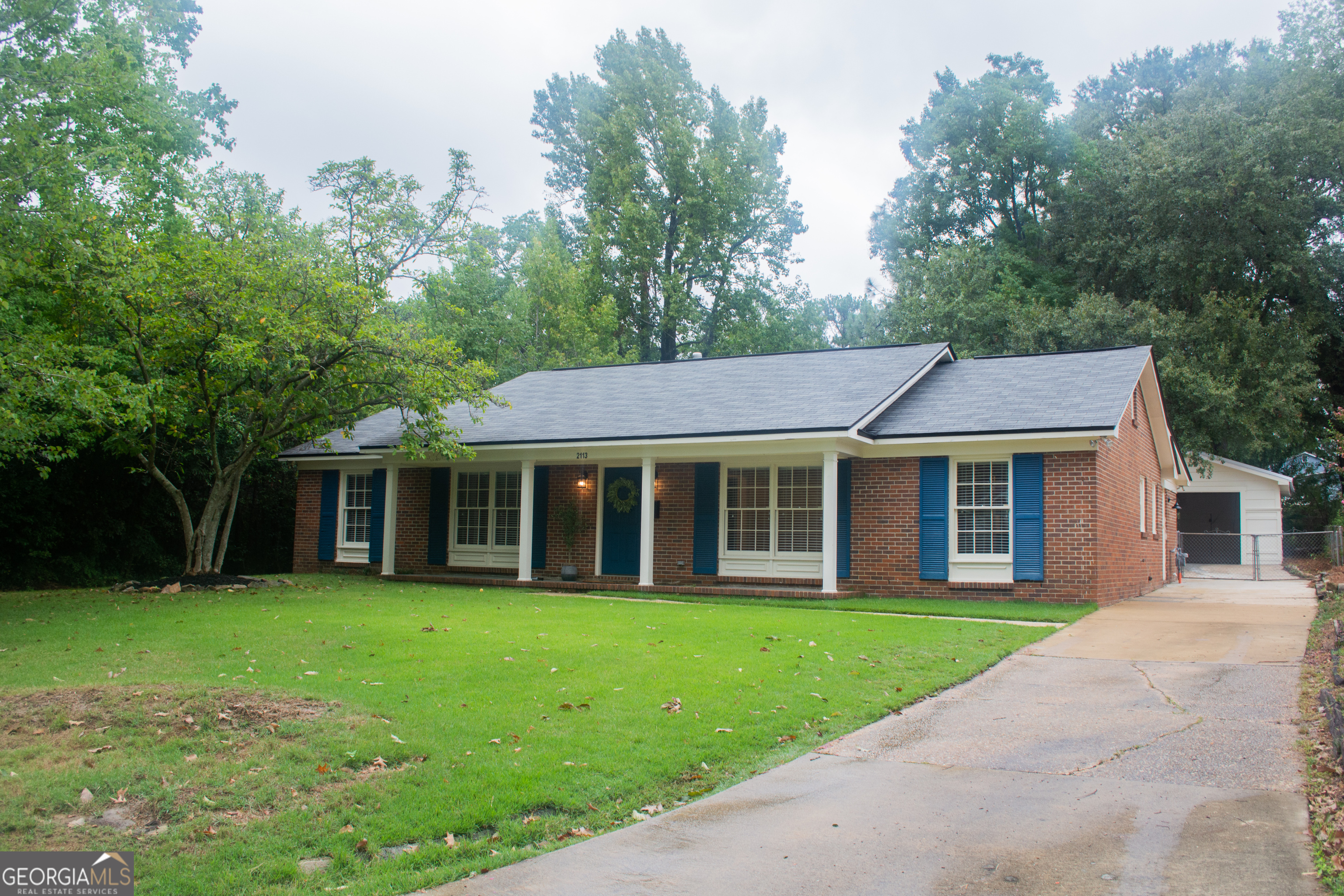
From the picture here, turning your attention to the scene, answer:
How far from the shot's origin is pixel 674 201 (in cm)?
3931

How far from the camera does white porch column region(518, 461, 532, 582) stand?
17.4m

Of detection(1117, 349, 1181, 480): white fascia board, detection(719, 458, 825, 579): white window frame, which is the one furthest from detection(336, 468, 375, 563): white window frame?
detection(1117, 349, 1181, 480): white fascia board

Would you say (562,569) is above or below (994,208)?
below

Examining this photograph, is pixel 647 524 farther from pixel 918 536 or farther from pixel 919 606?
pixel 919 606

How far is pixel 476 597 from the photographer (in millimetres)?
14625

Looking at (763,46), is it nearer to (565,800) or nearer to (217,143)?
(217,143)

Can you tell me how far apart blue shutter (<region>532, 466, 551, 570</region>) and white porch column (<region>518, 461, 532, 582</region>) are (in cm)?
44

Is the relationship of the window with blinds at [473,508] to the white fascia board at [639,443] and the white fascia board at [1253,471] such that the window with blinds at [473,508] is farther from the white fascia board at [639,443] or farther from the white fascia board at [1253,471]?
the white fascia board at [1253,471]

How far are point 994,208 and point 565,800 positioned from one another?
142ft

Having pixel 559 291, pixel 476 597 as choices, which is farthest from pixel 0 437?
pixel 559 291

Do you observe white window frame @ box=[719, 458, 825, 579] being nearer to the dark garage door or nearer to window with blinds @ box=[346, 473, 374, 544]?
window with blinds @ box=[346, 473, 374, 544]

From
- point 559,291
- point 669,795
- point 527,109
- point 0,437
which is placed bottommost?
point 669,795

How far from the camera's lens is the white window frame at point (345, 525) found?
20.2 meters

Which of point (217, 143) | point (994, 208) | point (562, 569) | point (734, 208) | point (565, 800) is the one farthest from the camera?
point (994, 208)
